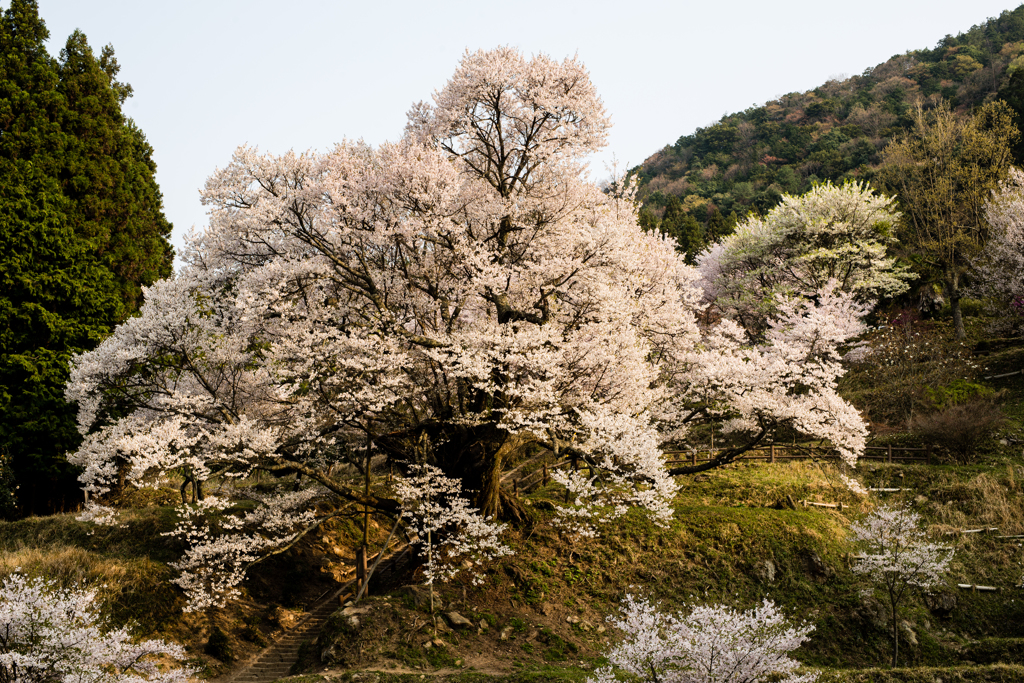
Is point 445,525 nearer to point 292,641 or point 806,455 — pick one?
point 292,641

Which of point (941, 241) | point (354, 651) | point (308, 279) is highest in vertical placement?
point (941, 241)

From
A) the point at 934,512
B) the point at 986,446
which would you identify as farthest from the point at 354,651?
the point at 986,446

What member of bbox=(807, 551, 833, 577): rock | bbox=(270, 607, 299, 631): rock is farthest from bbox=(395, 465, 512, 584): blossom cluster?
bbox=(807, 551, 833, 577): rock

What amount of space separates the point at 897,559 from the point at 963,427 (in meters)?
Result: 8.88

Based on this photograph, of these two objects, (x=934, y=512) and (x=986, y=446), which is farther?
(x=986, y=446)

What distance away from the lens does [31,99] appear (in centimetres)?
1919

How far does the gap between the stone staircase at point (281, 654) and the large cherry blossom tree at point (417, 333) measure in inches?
68.9

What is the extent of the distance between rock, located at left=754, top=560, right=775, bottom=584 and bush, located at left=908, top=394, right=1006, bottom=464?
9087mm

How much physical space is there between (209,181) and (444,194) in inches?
193

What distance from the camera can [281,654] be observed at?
473 inches

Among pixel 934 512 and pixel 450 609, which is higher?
pixel 934 512

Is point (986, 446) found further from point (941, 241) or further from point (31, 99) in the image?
point (31, 99)

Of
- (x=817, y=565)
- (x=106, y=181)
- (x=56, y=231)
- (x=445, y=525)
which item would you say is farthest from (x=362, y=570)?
(x=106, y=181)

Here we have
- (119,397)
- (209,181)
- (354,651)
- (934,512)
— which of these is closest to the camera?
(354,651)
